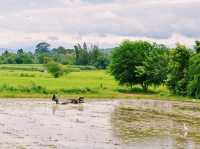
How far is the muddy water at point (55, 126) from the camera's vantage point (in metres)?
31.3

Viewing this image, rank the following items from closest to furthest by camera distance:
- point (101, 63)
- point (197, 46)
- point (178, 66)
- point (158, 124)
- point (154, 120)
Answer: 1. point (158, 124)
2. point (154, 120)
3. point (197, 46)
4. point (178, 66)
5. point (101, 63)

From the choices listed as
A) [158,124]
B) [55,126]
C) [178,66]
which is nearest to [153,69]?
[178,66]

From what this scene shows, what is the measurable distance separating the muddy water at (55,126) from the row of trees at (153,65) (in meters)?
19.9

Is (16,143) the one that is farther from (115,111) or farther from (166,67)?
(166,67)

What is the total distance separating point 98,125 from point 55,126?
133 inches

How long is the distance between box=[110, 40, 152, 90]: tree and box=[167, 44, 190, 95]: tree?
670 centimetres

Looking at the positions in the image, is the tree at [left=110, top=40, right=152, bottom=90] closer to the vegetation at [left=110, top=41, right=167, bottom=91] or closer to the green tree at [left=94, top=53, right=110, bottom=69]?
the vegetation at [left=110, top=41, right=167, bottom=91]

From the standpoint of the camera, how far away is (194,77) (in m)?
71.5

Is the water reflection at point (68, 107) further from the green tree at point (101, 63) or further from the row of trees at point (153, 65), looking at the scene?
the green tree at point (101, 63)

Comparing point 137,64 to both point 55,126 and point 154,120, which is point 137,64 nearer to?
point 154,120

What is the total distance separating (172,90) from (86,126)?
40825mm

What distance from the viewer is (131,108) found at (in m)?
57.7

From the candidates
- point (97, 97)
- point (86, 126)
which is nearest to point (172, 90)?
point (97, 97)

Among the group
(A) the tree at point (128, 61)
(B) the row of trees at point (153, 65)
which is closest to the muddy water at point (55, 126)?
(B) the row of trees at point (153, 65)
